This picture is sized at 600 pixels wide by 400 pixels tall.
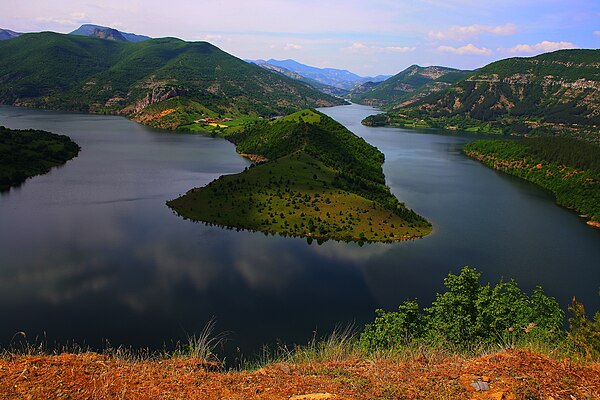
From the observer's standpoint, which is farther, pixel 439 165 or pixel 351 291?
pixel 439 165

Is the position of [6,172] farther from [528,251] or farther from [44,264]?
[528,251]

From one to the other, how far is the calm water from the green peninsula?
382 cm

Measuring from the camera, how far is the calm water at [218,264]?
4059 cm

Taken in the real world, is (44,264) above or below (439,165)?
below

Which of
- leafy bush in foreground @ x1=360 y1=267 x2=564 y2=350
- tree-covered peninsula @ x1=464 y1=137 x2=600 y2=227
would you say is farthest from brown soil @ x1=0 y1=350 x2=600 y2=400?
tree-covered peninsula @ x1=464 y1=137 x2=600 y2=227

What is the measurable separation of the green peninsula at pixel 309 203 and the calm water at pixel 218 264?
382 cm

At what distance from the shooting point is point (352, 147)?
13788 cm

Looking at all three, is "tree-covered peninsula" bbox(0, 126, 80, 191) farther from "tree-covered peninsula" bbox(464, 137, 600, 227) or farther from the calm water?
"tree-covered peninsula" bbox(464, 137, 600, 227)

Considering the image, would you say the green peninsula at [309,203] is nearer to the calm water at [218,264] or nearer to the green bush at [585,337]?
the calm water at [218,264]

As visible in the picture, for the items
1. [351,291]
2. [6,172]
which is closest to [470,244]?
[351,291]

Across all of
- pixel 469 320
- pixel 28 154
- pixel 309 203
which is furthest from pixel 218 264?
pixel 28 154

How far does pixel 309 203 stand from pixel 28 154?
85.3m

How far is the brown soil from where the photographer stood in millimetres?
11820

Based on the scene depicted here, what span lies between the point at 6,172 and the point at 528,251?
112 metres
